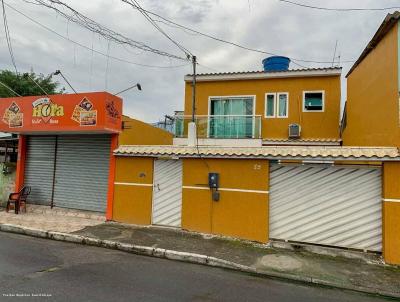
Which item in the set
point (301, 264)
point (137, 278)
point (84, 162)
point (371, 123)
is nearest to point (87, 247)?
point (137, 278)

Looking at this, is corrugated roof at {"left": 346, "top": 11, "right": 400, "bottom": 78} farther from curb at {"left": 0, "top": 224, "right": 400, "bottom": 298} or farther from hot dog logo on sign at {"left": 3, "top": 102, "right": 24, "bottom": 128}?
hot dog logo on sign at {"left": 3, "top": 102, "right": 24, "bottom": 128}

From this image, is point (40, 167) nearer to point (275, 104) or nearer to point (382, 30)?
point (275, 104)

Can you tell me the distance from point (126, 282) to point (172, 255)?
2049 mm

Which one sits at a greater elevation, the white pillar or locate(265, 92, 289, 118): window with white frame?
locate(265, 92, 289, 118): window with white frame

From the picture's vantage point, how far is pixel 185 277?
616 centimetres

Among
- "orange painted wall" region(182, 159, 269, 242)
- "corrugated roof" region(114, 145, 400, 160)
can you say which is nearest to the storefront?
"corrugated roof" region(114, 145, 400, 160)

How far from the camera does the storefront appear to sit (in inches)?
433

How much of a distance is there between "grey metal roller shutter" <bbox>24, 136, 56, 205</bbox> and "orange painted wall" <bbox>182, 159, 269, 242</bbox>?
627 centimetres

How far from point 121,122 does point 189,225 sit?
4650mm

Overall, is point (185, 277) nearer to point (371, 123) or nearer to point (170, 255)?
point (170, 255)

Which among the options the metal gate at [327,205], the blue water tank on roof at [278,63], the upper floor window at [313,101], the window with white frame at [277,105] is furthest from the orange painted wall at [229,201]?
the blue water tank on roof at [278,63]

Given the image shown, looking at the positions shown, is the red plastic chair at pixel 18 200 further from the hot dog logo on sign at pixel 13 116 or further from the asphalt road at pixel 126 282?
the asphalt road at pixel 126 282

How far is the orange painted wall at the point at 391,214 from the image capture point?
7336mm

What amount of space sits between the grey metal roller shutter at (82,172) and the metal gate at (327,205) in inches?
A: 249
